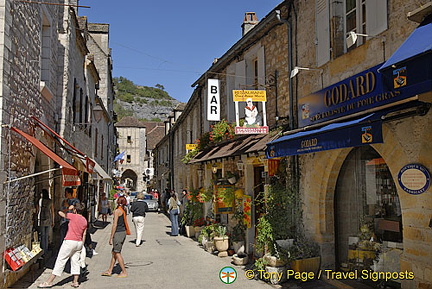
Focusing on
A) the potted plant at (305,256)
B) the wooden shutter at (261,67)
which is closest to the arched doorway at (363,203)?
the potted plant at (305,256)

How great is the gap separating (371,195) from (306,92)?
2373 mm

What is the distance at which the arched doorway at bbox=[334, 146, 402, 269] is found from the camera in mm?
6102

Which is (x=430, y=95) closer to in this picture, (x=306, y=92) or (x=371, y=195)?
(x=371, y=195)

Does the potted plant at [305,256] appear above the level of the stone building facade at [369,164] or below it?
below

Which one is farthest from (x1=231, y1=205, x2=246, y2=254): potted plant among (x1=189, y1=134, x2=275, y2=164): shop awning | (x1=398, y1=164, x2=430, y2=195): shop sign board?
(x1=398, y1=164, x2=430, y2=195): shop sign board

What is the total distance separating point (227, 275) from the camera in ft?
26.3

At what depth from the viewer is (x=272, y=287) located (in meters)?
7.07

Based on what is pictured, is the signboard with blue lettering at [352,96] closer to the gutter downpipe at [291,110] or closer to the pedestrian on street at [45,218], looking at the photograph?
the gutter downpipe at [291,110]

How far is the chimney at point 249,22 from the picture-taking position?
13453 mm

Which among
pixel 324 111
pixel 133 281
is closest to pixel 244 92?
pixel 324 111

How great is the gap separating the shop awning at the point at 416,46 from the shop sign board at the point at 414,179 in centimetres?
164

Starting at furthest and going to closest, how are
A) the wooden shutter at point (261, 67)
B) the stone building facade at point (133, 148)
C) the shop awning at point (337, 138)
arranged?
the stone building facade at point (133, 148), the wooden shutter at point (261, 67), the shop awning at point (337, 138)

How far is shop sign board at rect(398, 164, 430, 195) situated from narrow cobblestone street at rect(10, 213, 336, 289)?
2556 millimetres

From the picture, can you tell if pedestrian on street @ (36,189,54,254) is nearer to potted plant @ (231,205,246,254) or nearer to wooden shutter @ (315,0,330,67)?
potted plant @ (231,205,246,254)
